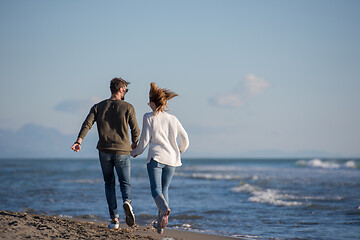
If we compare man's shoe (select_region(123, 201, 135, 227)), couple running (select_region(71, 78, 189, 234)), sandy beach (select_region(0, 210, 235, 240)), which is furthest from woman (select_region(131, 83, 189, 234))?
sandy beach (select_region(0, 210, 235, 240))

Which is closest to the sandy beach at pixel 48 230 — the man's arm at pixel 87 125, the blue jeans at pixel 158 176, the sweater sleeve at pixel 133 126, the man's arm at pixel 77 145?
the blue jeans at pixel 158 176

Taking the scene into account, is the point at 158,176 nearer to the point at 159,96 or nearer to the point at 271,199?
the point at 159,96

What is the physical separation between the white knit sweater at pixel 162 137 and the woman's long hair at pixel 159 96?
88 mm

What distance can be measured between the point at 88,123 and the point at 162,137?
947 millimetres

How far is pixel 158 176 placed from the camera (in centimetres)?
532

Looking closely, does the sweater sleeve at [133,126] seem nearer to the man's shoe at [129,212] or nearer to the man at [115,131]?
the man at [115,131]

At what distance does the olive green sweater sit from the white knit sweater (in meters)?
0.19

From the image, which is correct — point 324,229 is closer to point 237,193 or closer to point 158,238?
point 158,238

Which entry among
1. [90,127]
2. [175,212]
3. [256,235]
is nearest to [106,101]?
[90,127]

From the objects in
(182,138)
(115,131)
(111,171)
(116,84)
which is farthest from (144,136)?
(116,84)

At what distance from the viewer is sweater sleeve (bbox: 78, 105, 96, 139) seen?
5365mm

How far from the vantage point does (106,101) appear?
548 cm

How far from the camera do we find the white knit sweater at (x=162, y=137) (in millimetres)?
5312

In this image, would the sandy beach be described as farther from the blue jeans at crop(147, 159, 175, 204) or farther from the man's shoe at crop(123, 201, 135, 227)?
the blue jeans at crop(147, 159, 175, 204)
